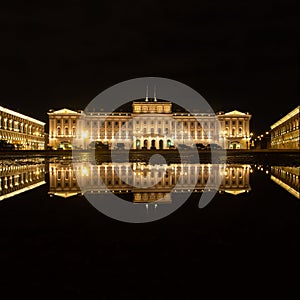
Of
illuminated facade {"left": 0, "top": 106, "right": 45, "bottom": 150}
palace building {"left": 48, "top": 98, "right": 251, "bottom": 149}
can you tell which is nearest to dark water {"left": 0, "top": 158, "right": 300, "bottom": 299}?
illuminated facade {"left": 0, "top": 106, "right": 45, "bottom": 150}

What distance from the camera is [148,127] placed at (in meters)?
106

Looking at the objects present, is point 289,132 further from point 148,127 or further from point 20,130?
point 20,130

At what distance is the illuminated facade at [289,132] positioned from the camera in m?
69.9

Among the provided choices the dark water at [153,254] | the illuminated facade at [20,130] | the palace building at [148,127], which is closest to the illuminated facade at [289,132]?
the palace building at [148,127]

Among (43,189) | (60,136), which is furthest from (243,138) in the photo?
(43,189)

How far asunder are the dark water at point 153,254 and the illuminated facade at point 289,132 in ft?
221

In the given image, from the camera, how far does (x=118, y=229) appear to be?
10.8ft

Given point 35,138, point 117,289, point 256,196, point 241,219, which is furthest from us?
point 35,138

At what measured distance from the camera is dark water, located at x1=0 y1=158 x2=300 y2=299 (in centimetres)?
213

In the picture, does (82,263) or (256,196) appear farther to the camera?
(256,196)

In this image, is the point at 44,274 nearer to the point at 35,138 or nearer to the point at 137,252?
the point at 137,252

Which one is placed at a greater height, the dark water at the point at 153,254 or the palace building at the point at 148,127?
the palace building at the point at 148,127

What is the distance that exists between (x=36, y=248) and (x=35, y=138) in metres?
101

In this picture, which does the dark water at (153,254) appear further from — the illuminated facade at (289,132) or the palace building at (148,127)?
the palace building at (148,127)
